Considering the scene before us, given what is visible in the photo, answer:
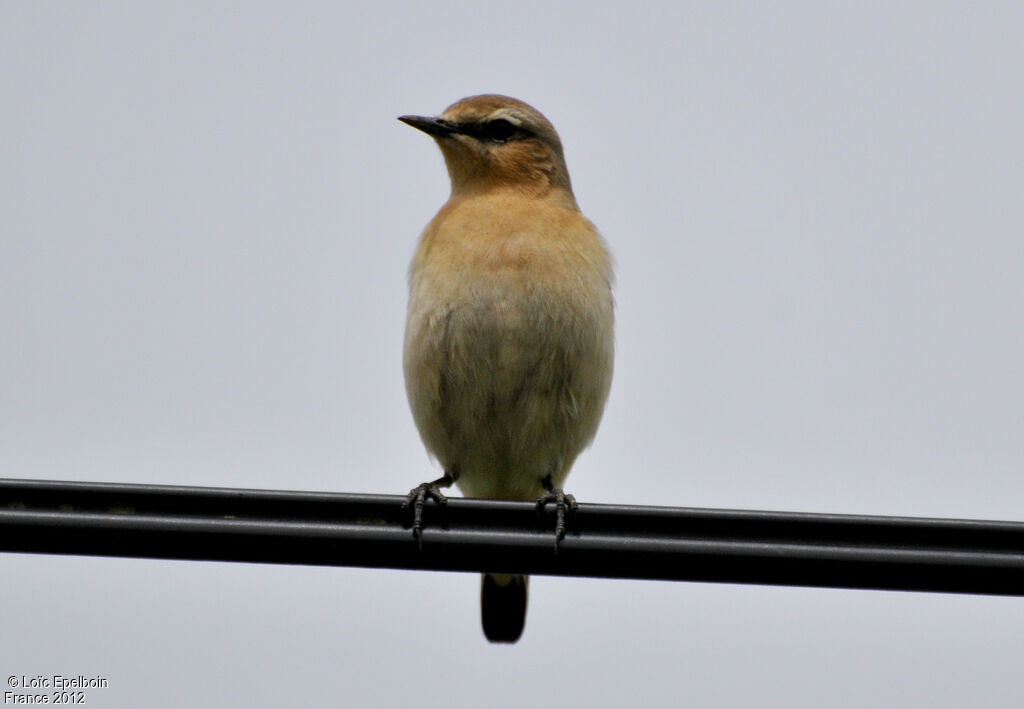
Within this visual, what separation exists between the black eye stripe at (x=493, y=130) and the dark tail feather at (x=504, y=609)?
297 centimetres

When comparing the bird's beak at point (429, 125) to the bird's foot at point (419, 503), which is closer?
the bird's foot at point (419, 503)

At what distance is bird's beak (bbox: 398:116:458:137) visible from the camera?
8.53 m

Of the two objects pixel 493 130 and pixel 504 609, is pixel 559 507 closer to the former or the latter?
pixel 504 609

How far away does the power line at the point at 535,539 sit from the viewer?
4215 millimetres

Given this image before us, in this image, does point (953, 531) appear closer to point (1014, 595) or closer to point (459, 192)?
point (1014, 595)

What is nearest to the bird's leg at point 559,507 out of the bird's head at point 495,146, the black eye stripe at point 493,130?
the bird's head at point 495,146

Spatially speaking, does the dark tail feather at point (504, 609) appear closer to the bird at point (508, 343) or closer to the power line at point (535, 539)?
the bird at point (508, 343)

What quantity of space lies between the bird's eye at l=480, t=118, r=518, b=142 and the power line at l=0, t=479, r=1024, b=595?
15.0 ft

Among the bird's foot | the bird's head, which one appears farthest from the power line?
the bird's head

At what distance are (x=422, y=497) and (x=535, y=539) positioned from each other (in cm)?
107

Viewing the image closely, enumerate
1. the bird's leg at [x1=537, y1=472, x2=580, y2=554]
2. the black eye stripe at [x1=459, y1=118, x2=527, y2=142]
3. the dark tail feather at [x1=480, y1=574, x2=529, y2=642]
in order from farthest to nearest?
the black eye stripe at [x1=459, y1=118, x2=527, y2=142], the dark tail feather at [x1=480, y1=574, x2=529, y2=642], the bird's leg at [x1=537, y1=472, x2=580, y2=554]

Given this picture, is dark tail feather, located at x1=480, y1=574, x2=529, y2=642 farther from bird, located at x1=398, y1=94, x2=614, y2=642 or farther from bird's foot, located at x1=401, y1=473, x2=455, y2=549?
bird's foot, located at x1=401, y1=473, x2=455, y2=549

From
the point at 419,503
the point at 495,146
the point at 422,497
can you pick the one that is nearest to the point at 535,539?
the point at 419,503

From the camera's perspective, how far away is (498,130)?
28.6 feet
